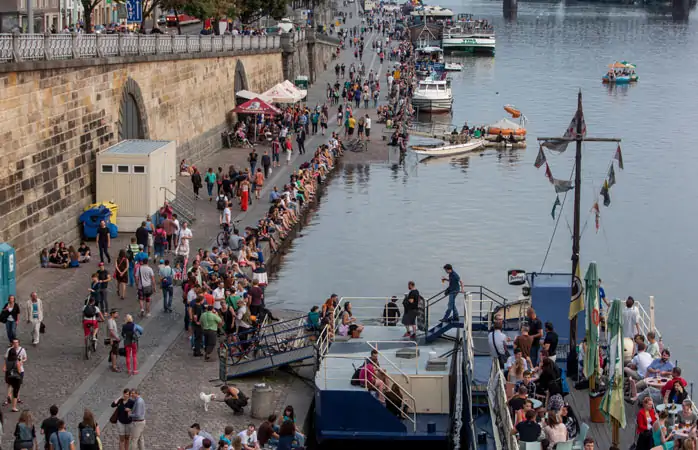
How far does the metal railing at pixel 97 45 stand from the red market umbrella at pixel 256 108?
112 inches

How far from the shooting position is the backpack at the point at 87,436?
1920 centimetres

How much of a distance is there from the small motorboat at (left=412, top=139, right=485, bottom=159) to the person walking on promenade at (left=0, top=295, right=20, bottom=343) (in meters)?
42.7

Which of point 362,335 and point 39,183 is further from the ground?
point 39,183

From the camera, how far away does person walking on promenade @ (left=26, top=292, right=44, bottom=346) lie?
25312mm

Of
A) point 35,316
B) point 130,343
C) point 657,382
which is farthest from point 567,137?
point 35,316

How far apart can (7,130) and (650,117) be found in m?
67.1

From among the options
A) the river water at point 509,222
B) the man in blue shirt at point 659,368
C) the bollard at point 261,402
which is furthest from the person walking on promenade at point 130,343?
the river water at point 509,222

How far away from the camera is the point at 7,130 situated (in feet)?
100

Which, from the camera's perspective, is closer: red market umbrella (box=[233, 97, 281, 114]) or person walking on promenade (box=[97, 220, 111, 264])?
person walking on promenade (box=[97, 220, 111, 264])

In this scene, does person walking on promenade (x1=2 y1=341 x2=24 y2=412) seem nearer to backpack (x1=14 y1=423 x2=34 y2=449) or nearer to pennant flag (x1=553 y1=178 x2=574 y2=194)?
backpack (x1=14 y1=423 x2=34 y2=449)

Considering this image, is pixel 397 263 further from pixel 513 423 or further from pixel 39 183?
pixel 513 423

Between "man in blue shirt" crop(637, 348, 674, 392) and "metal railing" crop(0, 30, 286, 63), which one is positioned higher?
"metal railing" crop(0, 30, 286, 63)

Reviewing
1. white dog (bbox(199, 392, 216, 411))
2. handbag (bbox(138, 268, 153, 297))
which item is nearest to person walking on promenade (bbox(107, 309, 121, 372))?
white dog (bbox(199, 392, 216, 411))

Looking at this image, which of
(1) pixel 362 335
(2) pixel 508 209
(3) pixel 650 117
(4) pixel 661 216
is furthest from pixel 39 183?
(3) pixel 650 117
